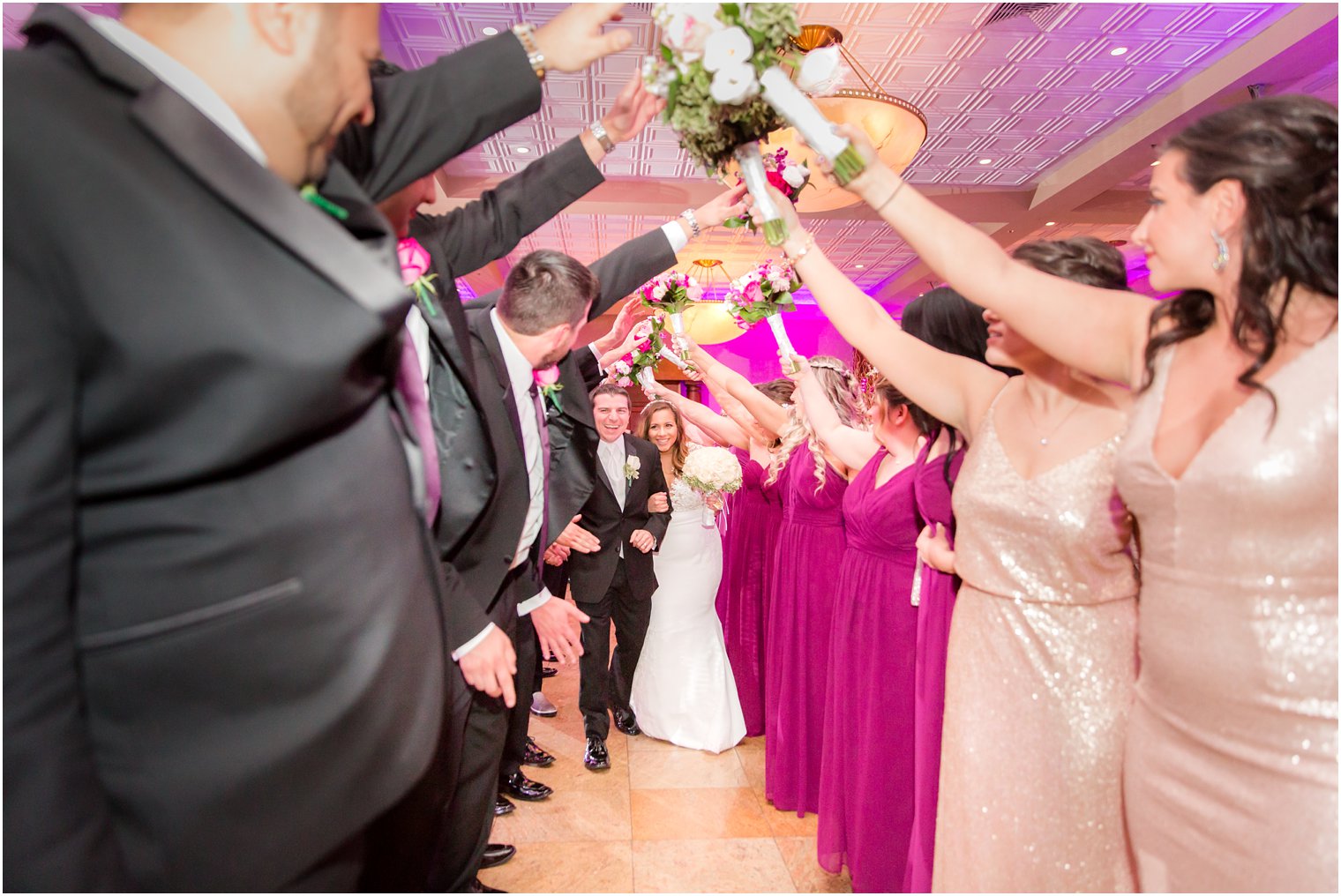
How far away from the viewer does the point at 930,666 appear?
2217 millimetres

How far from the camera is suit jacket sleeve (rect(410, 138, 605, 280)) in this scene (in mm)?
1870

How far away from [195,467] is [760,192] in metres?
1.29

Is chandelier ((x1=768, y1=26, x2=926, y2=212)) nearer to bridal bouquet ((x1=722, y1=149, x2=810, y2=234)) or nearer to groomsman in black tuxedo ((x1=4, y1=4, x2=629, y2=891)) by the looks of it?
bridal bouquet ((x1=722, y1=149, x2=810, y2=234))

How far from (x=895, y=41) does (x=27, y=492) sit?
5.13m

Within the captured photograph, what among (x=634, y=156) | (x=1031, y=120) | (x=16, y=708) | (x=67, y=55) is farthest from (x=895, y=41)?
(x=16, y=708)

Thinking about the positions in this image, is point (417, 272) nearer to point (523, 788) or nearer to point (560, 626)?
point (560, 626)

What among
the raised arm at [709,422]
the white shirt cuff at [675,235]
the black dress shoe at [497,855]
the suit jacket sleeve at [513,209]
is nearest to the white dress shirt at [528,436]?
the suit jacket sleeve at [513,209]

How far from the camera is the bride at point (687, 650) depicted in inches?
163

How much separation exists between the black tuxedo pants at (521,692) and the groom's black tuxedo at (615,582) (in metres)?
0.65

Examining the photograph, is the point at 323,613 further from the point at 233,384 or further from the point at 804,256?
the point at 804,256

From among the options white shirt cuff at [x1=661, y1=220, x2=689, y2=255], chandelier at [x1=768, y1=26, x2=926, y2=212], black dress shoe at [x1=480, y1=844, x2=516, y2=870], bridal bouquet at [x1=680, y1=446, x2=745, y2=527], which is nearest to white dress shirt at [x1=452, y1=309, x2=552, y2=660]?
white shirt cuff at [x1=661, y1=220, x2=689, y2=255]

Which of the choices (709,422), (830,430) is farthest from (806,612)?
(709,422)

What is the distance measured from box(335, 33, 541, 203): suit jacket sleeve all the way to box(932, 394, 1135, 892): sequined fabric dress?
1261 mm

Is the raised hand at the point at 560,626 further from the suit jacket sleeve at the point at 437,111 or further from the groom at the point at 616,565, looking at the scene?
the groom at the point at 616,565
